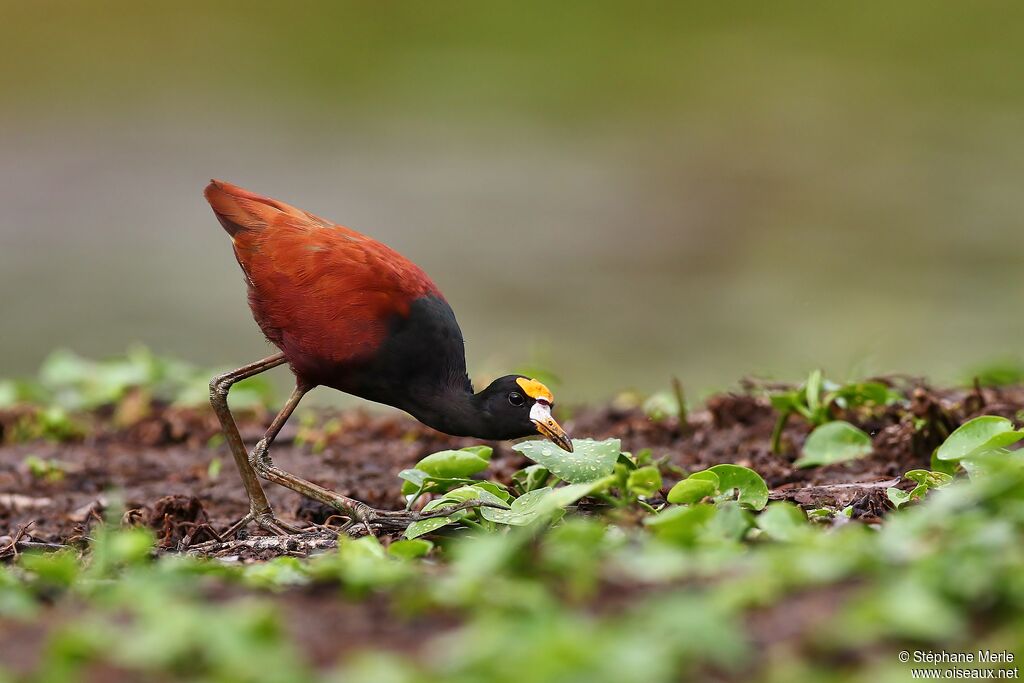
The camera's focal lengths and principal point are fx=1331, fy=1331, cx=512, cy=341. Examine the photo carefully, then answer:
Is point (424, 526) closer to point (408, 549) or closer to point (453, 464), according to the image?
point (453, 464)

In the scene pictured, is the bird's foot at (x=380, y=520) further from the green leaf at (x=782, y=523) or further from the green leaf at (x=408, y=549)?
the green leaf at (x=782, y=523)

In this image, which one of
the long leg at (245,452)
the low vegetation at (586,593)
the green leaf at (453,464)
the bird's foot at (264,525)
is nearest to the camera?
the low vegetation at (586,593)

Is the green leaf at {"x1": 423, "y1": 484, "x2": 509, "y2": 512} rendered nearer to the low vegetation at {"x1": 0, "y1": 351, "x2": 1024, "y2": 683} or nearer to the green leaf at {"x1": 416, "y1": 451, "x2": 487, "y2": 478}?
the low vegetation at {"x1": 0, "y1": 351, "x2": 1024, "y2": 683}

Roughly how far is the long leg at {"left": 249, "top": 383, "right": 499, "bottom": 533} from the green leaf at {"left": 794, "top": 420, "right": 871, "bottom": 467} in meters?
2.03

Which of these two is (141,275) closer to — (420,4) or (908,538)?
(420,4)

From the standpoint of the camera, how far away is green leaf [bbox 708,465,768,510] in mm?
5090

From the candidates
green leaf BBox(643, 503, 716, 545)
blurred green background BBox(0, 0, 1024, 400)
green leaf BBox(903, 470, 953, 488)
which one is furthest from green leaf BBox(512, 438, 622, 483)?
blurred green background BBox(0, 0, 1024, 400)

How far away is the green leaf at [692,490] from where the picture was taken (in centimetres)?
491

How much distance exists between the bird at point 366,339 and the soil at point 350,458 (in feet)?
1.72

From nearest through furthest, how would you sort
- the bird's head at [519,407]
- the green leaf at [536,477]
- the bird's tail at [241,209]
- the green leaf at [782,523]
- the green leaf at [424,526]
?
1. the green leaf at [782,523]
2. the green leaf at [424,526]
3. the green leaf at [536,477]
4. the bird's head at [519,407]
5. the bird's tail at [241,209]

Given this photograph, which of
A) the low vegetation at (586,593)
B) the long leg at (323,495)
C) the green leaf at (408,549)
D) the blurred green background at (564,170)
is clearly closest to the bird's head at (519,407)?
the long leg at (323,495)

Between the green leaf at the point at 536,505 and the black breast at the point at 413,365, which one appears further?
the black breast at the point at 413,365

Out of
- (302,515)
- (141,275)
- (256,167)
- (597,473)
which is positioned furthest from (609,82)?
(597,473)

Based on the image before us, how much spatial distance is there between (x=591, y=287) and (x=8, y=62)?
10873 millimetres
